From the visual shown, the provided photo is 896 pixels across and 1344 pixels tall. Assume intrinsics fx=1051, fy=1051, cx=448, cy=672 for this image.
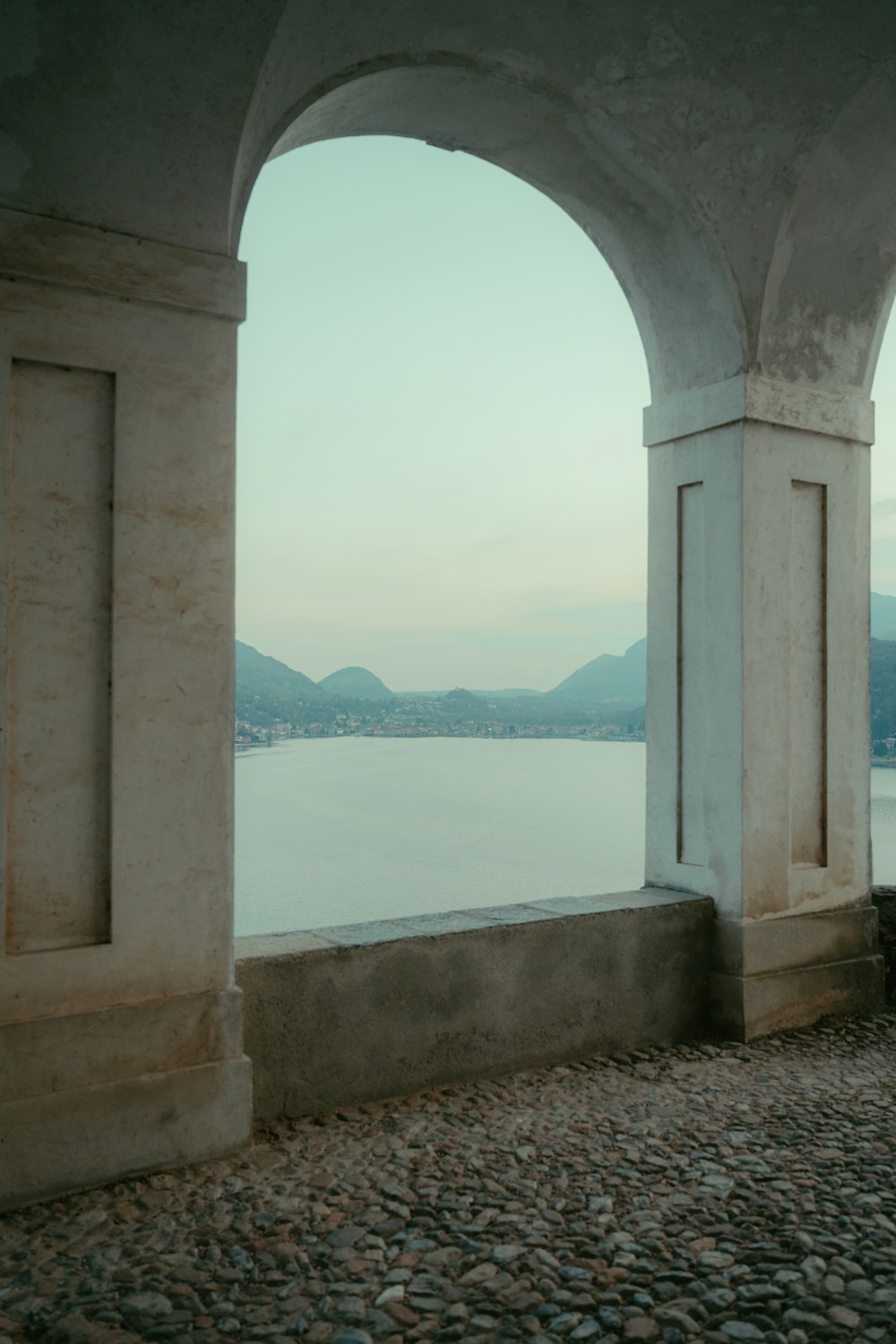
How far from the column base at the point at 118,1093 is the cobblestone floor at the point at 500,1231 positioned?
0.07 metres

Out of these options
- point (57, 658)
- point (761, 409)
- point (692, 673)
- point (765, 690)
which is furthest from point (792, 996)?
point (57, 658)

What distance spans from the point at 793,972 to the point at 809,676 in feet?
4.43

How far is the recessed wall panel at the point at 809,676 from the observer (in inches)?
191

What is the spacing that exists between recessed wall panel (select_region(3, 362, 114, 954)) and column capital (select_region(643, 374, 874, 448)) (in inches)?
108

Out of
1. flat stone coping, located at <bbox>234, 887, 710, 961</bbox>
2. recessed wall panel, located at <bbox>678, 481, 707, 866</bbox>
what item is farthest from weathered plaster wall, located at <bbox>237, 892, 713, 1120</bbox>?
recessed wall panel, located at <bbox>678, 481, 707, 866</bbox>

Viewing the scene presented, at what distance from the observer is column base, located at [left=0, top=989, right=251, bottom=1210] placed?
115 inches

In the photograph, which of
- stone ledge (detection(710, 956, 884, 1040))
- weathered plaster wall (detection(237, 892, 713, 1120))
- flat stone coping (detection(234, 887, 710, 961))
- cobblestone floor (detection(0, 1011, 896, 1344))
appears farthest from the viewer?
stone ledge (detection(710, 956, 884, 1040))

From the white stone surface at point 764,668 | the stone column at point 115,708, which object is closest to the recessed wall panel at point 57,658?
the stone column at point 115,708

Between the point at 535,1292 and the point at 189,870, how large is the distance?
152 centimetres

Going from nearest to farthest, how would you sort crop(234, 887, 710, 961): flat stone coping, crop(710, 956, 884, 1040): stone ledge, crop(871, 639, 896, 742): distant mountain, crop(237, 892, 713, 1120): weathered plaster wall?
crop(237, 892, 713, 1120): weathered plaster wall, crop(234, 887, 710, 961): flat stone coping, crop(710, 956, 884, 1040): stone ledge, crop(871, 639, 896, 742): distant mountain

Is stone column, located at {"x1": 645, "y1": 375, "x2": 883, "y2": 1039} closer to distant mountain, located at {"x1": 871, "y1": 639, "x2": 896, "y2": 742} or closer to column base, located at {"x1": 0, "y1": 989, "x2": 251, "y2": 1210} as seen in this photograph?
distant mountain, located at {"x1": 871, "y1": 639, "x2": 896, "y2": 742}

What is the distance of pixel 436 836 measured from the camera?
750 cm

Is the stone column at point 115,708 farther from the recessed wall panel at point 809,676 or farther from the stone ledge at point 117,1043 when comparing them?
the recessed wall panel at point 809,676

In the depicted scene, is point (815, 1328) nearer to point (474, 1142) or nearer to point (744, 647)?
point (474, 1142)
